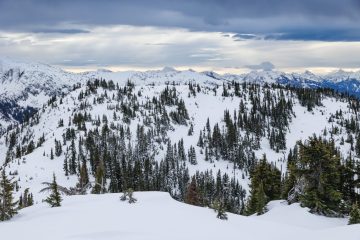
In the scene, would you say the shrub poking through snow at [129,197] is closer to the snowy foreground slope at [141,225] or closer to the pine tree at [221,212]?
the snowy foreground slope at [141,225]

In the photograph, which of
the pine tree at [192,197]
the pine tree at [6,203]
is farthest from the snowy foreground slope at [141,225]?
the pine tree at [192,197]

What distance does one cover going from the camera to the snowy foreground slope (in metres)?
21.2

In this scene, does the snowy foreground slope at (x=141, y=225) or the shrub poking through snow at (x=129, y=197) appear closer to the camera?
the snowy foreground slope at (x=141, y=225)

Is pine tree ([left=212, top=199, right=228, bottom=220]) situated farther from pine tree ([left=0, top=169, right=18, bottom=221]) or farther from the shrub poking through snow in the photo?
pine tree ([left=0, top=169, right=18, bottom=221])

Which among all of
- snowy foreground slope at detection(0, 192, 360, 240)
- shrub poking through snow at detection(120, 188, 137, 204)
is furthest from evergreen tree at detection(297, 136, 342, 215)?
shrub poking through snow at detection(120, 188, 137, 204)

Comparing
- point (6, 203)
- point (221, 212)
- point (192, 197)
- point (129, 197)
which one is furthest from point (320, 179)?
point (192, 197)

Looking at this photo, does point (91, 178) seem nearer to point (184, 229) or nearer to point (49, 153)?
point (49, 153)

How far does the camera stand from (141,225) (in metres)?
23.3

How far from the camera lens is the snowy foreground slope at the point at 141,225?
69.5 feet

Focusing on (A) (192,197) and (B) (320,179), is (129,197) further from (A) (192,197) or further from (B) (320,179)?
(A) (192,197)

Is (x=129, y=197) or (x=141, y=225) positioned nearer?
(x=141, y=225)

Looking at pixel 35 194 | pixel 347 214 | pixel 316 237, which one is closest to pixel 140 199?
pixel 316 237

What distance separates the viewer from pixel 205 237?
21.8 m

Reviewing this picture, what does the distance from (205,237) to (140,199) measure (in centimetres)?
1299
